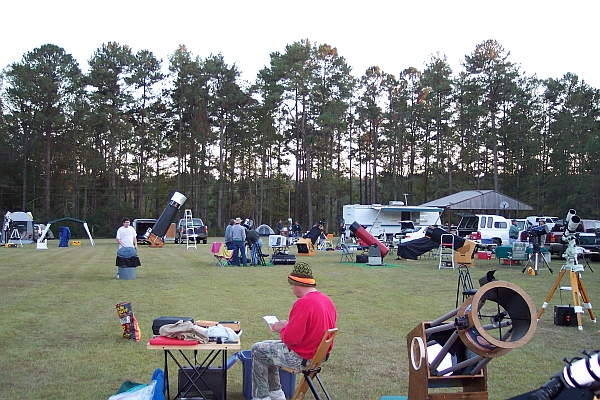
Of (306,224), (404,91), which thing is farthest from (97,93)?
(404,91)

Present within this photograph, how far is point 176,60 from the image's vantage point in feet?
161

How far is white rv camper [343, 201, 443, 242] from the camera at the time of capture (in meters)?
33.0

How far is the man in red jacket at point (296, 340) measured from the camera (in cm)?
449

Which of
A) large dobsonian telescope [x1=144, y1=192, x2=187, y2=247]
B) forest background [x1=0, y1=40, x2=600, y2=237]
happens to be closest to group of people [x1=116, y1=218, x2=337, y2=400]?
large dobsonian telescope [x1=144, y1=192, x2=187, y2=247]

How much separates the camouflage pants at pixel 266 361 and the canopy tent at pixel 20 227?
30.8 metres

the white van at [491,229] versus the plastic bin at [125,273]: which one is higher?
the white van at [491,229]

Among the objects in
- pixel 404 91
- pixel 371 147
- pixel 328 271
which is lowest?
pixel 328 271

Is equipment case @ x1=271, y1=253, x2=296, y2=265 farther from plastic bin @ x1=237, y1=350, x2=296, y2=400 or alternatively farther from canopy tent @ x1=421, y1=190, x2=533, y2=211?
canopy tent @ x1=421, y1=190, x2=533, y2=211

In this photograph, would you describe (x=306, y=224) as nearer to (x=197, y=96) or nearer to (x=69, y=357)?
(x=197, y=96)

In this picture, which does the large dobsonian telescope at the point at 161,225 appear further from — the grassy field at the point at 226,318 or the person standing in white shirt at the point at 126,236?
the person standing in white shirt at the point at 126,236

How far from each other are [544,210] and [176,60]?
112 feet

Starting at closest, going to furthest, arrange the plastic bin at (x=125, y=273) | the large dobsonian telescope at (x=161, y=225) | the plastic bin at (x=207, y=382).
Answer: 1. the plastic bin at (x=207, y=382)
2. the plastic bin at (x=125, y=273)
3. the large dobsonian telescope at (x=161, y=225)

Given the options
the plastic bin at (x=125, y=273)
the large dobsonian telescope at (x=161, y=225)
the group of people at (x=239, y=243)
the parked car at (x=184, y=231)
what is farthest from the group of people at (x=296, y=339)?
the parked car at (x=184, y=231)

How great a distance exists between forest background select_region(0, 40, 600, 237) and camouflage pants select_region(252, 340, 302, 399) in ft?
139
